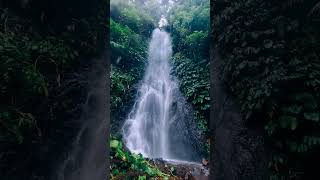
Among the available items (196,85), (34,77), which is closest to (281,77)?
(34,77)

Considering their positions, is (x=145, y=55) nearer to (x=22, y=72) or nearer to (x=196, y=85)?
(x=196, y=85)

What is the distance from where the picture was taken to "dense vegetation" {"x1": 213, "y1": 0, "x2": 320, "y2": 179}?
2627mm

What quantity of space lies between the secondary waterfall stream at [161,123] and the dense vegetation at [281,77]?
24.0 ft

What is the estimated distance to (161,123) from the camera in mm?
12250

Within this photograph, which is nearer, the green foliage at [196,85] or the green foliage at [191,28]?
the green foliage at [196,85]

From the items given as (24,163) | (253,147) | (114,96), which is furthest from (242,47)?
(114,96)

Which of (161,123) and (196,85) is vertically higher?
(196,85)

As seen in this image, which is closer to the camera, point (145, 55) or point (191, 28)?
point (191, 28)

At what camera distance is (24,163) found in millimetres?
2881

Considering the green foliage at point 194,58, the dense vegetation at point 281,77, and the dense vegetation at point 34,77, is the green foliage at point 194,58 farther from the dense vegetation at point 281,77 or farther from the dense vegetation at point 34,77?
the dense vegetation at point 34,77

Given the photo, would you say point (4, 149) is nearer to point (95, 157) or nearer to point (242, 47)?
point (95, 157)

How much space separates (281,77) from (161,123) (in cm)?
965

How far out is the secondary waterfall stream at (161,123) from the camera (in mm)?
10992

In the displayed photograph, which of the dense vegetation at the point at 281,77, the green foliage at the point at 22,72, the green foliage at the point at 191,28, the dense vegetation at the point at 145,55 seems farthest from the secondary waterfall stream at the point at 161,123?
the green foliage at the point at 22,72
